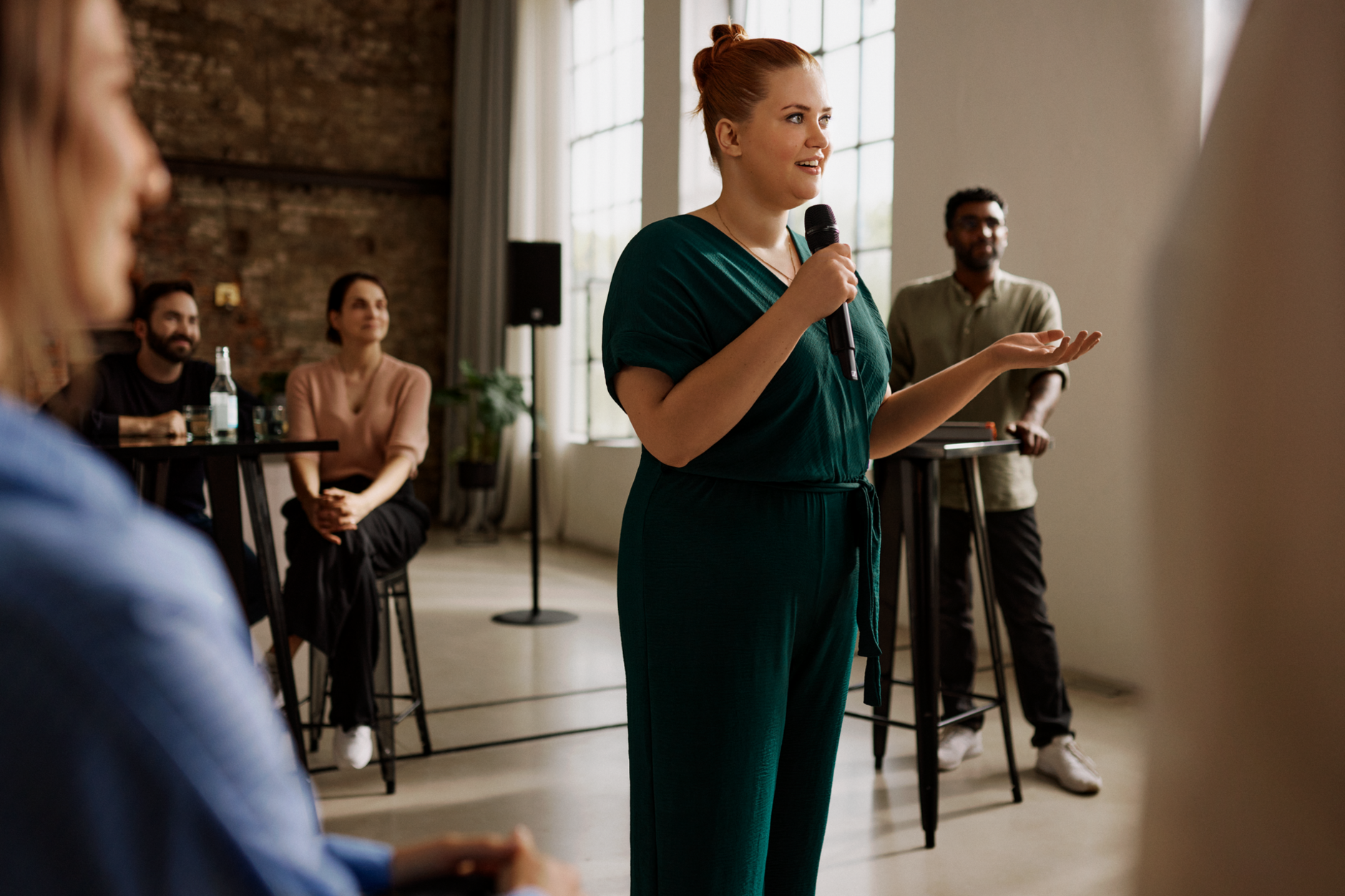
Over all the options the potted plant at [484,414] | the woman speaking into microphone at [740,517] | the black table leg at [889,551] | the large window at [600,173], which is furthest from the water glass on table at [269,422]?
the potted plant at [484,414]

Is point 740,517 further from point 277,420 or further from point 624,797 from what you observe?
point 277,420

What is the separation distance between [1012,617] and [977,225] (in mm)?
1245

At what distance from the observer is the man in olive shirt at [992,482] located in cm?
321

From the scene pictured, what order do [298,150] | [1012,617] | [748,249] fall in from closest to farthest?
[748,249], [1012,617], [298,150]

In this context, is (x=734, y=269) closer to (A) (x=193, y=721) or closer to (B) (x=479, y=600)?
(A) (x=193, y=721)

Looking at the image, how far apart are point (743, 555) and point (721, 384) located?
236 mm

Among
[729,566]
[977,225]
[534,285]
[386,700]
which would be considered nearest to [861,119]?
[534,285]

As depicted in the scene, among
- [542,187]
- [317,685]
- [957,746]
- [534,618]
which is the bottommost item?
[534,618]

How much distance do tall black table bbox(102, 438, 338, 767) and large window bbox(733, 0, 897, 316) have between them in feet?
11.2

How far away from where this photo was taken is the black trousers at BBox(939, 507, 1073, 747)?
3.19 m

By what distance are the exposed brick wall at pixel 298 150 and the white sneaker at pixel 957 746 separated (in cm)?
697

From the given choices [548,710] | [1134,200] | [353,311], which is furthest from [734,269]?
[1134,200]

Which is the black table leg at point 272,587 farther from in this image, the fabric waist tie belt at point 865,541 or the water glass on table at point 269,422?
the fabric waist tie belt at point 865,541

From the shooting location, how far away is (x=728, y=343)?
1.35 meters
